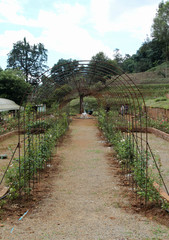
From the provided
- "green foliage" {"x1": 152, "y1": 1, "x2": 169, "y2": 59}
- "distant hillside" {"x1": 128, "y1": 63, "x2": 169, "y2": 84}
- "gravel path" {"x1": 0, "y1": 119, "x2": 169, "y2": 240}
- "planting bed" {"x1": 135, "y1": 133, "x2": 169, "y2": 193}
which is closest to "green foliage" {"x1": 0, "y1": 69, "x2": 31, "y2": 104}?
"planting bed" {"x1": 135, "y1": 133, "x2": 169, "y2": 193}

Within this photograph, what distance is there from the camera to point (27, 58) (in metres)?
40.7

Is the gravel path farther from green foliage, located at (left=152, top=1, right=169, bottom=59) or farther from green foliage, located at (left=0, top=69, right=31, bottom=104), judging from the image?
green foliage, located at (left=152, top=1, right=169, bottom=59)

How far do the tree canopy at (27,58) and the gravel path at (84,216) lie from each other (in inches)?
1422

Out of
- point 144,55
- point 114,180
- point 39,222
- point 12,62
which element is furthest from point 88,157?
point 144,55

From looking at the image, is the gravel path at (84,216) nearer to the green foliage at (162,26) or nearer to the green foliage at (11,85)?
the green foliage at (11,85)

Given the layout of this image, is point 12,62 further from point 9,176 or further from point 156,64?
point 9,176

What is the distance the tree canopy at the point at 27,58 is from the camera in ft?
131

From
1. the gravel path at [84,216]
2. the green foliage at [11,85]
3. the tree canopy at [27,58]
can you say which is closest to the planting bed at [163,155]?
the gravel path at [84,216]

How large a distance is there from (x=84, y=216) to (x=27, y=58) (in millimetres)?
40114

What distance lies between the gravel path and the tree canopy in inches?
1422

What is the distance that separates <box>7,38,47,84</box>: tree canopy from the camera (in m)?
40.0

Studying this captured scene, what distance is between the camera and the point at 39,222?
9.77 ft

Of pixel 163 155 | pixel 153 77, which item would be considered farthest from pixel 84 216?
pixel 153 77

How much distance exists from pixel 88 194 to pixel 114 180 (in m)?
0.93
